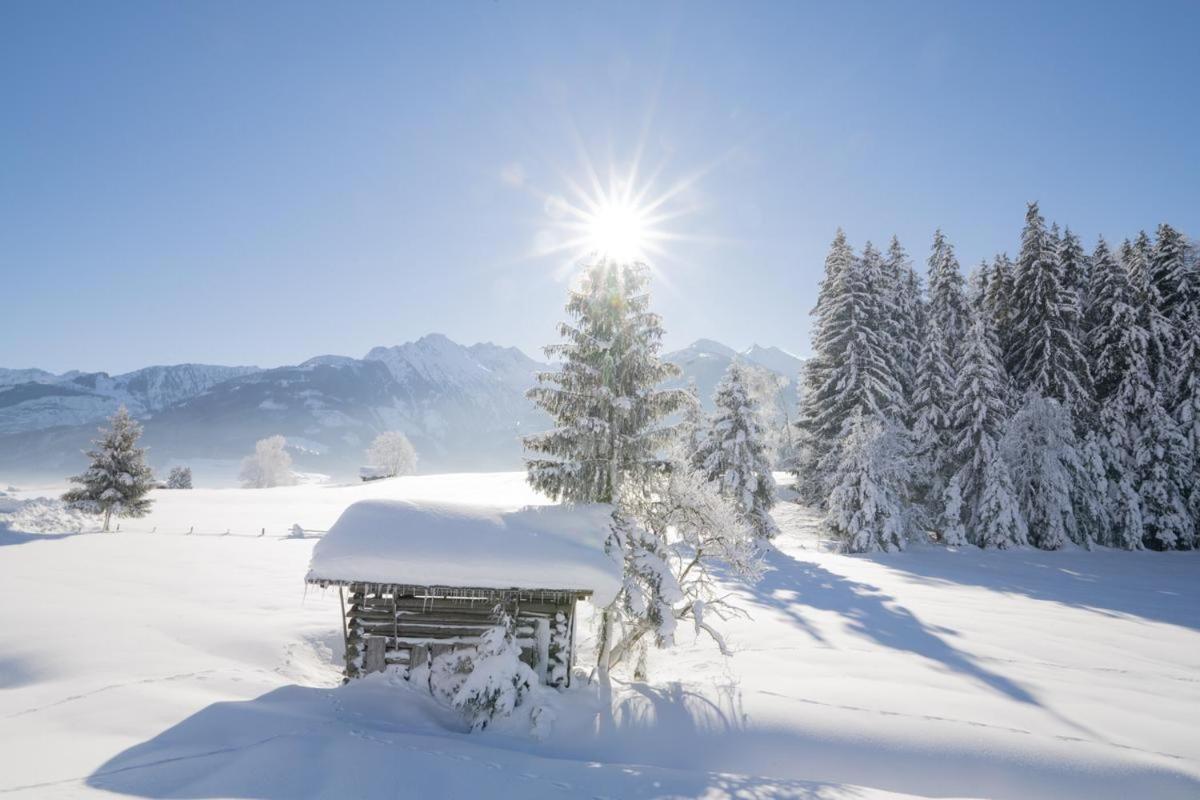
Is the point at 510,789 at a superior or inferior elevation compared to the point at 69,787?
inferior

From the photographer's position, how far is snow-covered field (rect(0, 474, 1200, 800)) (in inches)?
294

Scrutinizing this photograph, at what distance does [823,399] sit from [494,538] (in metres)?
26.3

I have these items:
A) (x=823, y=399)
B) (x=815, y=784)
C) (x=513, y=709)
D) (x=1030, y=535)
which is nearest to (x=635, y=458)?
(x=513, y=709)

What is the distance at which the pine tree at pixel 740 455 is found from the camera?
2816 centimetres

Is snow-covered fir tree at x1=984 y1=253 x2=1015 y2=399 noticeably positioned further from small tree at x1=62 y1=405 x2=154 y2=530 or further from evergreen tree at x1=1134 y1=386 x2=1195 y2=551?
small tree at x1=62 y1=405 x2=154 y2=530

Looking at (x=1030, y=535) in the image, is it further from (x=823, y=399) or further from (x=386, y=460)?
(x=386, y=460)

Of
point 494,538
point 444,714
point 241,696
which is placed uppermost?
point 494,538

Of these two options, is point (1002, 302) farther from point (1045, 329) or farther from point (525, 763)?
point (525, 763)

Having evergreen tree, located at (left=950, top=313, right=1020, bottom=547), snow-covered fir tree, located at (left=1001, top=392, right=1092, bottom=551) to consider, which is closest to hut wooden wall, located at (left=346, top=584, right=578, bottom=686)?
evergreen tree, located at (left=950, top=313, right=1020, bottom=547)

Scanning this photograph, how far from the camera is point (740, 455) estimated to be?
93.9 feet

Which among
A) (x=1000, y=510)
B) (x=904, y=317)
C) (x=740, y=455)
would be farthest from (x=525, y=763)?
(x=904, y=317)

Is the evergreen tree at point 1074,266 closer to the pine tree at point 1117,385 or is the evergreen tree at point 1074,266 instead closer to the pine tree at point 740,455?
the pine tree at point 1117,385

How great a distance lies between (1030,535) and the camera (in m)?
29.4

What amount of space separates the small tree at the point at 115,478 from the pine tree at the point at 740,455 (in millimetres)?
33341
